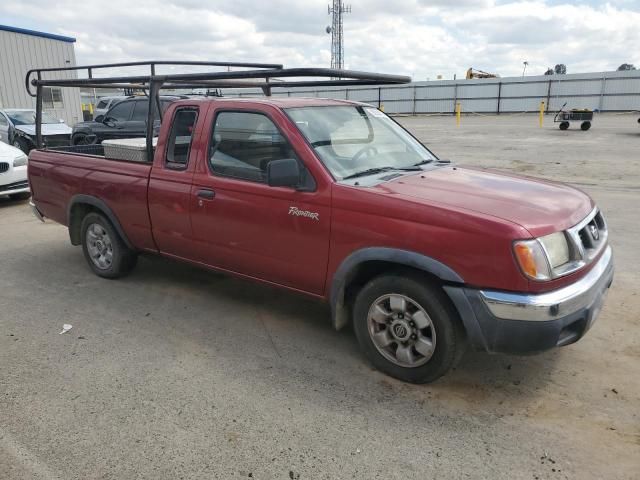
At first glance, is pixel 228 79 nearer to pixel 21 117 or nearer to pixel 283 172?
pixel 283 172

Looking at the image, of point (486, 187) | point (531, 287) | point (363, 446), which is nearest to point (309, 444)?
point (363, 446)

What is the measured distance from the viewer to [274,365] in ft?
12.1

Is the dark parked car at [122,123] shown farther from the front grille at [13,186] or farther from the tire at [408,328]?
the tire at [408,328]

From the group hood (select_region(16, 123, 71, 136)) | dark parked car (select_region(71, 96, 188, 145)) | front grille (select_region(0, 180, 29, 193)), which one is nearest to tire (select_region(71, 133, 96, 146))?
dark parked car (select_region(71, 96, 188, 145))

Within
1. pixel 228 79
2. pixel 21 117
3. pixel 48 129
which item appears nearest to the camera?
pixel 228 79

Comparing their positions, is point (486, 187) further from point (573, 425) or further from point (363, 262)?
point (573, 425)

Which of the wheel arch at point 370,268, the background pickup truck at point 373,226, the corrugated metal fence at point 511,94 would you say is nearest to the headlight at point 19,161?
the background pickup truck at point 373,226

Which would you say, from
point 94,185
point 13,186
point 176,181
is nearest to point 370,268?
point 176,181

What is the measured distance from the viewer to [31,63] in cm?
2612

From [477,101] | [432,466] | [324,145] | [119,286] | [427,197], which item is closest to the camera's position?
[432,466]

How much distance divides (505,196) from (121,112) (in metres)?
12.7

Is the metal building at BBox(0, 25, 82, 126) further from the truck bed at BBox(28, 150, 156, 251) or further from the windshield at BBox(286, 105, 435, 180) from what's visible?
the windshield at BBox(286, 105, 435, 180)

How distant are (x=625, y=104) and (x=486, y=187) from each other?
37.7 m

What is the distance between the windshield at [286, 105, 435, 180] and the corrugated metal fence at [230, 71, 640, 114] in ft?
93.2
